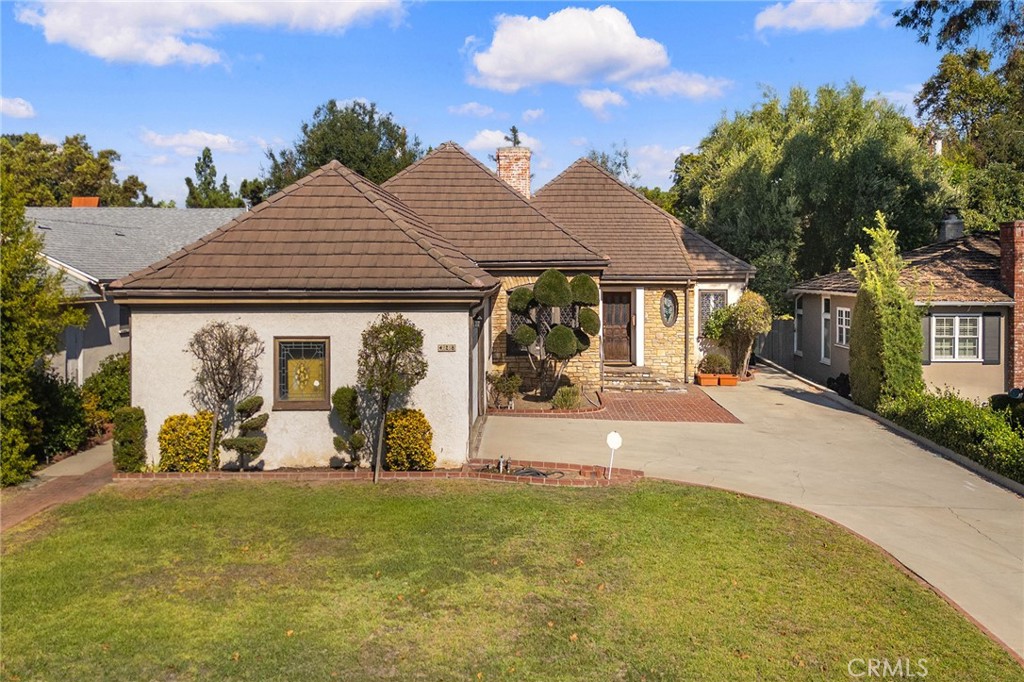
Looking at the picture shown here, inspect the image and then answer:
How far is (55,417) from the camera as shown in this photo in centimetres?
1309

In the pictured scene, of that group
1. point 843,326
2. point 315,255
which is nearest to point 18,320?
point 315,255

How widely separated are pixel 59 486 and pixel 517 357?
10.7 metres

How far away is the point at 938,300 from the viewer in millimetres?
19109

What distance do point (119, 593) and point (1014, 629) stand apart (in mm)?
8496

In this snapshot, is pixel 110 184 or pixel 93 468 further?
pixel 110 184

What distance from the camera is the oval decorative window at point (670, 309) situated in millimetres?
22875

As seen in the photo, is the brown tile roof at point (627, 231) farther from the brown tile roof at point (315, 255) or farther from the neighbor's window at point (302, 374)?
the neighbor's window at point (302, 374)

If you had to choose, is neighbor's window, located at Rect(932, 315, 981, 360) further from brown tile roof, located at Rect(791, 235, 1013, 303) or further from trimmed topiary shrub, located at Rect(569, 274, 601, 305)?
trimmed topiary shrub, located at Rect(569, 274, 601, 305)

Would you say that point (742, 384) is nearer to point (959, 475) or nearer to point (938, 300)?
point (938, 300)

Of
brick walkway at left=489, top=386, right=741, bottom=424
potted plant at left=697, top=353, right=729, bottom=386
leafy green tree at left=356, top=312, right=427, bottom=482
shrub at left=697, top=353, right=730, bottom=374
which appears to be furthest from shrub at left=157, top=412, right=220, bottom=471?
shrub at left=697, top=353, right=730, bottom=374

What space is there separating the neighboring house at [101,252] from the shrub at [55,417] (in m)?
0.94

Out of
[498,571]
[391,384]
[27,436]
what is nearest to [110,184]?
[27,436]

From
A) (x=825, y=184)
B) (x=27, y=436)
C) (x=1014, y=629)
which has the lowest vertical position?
(x=1014, y=629)

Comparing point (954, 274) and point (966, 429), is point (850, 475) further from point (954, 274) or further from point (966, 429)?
point (954, 274)
